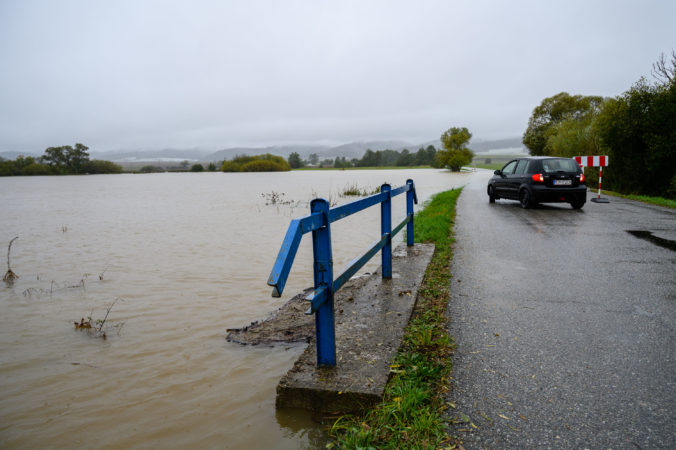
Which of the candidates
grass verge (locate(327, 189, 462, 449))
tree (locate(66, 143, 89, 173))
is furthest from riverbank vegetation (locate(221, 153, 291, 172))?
grass verge (locate(327, 189, 462, 449))

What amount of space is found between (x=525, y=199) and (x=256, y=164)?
2952 inches

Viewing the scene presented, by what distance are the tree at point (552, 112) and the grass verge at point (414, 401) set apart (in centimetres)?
5710

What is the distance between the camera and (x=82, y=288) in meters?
6.97

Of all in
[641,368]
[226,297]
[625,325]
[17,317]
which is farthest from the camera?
[226,297]

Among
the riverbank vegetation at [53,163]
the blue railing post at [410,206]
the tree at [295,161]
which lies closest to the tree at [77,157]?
the riverbank vegetation at [53,163]

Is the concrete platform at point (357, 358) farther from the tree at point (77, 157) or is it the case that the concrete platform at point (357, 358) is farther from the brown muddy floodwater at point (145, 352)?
the tree at point (77, 157)

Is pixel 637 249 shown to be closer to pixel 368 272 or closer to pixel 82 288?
pixel 368 272

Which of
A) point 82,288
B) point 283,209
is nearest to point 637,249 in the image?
point 82,288

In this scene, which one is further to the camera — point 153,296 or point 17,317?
point 153,296

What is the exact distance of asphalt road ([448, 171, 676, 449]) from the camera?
240 cm

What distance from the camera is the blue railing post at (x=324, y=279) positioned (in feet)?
8.87

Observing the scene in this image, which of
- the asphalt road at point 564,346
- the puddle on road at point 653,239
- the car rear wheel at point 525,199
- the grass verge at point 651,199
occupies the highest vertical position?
the car rear wheel at point 525,199

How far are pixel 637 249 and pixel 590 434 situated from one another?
6.07 metres

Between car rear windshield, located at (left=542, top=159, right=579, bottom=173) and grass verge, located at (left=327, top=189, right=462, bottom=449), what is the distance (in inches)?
406
